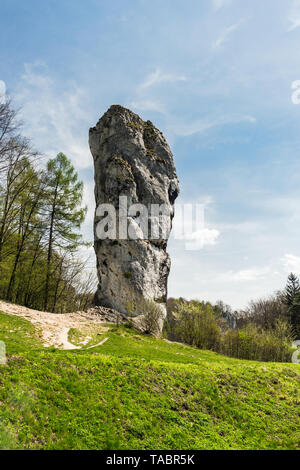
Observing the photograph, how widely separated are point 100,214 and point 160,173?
6.03 m

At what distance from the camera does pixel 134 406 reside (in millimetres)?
6098

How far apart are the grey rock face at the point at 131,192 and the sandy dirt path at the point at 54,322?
3.26 metres

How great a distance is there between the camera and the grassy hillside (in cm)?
493

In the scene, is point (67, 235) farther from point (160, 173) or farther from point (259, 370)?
point (259, 370)

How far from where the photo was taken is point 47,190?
72.7 ft

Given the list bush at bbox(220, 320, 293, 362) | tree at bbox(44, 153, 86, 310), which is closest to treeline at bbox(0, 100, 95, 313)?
tree at bbox(44, 153, 86, 310)

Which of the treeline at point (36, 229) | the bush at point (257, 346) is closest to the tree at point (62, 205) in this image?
the treeline at point (36, 229)

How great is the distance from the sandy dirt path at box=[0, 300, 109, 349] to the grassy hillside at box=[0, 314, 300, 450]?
146 inches

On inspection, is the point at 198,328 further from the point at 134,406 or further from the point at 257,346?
the point at 134,406

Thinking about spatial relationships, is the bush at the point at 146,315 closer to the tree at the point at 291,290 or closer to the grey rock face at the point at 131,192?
the grey rock face at the point at 131,192

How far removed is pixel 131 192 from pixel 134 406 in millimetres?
15804

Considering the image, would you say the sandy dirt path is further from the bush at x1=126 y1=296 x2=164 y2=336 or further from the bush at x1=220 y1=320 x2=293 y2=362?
the bush at x1=220 y1=320 x2=293 y2=362

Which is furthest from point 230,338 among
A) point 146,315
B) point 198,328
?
point 146,315

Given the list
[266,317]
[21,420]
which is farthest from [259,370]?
[266,317]
